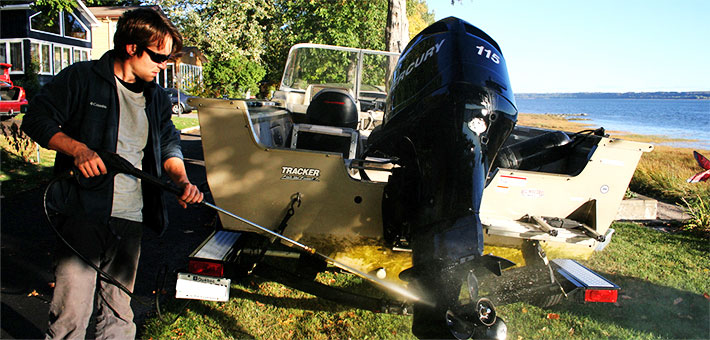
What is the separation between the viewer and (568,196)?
3443 mm

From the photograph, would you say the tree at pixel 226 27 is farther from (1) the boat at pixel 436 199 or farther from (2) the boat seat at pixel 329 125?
(1) the boat at pixel 436 199

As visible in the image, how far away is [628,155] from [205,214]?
524 centimetres

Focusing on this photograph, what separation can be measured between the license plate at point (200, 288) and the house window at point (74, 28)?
1314 inches

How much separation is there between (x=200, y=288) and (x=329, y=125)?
2.45 metres

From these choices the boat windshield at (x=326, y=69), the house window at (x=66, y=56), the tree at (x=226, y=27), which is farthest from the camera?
the tree at (x=226, y=27)

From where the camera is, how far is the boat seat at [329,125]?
434 cm

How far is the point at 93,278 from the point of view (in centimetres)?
237

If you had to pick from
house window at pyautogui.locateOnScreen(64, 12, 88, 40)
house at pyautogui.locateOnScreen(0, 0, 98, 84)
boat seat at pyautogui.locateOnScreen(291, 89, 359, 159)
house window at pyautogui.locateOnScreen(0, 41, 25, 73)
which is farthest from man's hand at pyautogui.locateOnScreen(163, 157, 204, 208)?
house window at pyautogui.locateOnScreen(64, 12, 88, 40)

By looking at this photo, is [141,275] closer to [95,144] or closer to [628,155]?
[95,144]

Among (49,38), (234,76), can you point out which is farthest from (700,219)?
(49,38)

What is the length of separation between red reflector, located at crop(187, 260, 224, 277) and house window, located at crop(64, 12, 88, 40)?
33.3m

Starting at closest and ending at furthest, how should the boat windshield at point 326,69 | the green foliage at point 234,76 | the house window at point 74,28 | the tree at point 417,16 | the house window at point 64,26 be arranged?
the boat windshield at point 326,69 → the house window at point 64,26 → the house window at point 74,28 → the green foliage at point 234,76 → the tree at point 417,16

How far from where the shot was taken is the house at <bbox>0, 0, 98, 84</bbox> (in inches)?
1027

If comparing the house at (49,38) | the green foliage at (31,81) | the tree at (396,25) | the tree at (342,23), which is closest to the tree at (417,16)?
the tree at (342,23)
